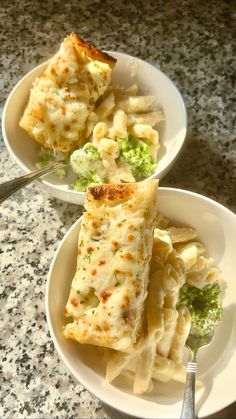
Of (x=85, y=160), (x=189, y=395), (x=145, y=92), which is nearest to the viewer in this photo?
(x=189, y=395)

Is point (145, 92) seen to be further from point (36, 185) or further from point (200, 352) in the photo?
point (200, 352)

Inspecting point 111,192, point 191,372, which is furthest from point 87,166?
point 191,372

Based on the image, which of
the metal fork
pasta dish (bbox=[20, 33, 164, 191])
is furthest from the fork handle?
pasta dish (bbox=[20, 33, 164, 191])

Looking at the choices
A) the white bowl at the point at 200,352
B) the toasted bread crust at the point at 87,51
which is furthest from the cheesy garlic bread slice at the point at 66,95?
the white bowl at the point at 200,352

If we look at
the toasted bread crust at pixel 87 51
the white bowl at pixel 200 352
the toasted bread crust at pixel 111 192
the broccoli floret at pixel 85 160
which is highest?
the toasted bread crust at pixel 87 51

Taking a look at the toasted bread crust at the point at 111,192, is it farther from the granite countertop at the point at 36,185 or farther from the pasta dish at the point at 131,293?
the granite countertop at the point at 36,185
